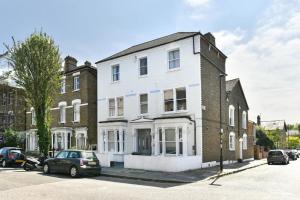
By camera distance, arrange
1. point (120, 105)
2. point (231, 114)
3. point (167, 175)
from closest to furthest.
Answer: point (167, 175), point (120, 105), point (231, 114)

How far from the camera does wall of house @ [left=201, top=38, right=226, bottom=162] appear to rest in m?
23.5

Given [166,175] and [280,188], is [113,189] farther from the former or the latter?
[280,188]

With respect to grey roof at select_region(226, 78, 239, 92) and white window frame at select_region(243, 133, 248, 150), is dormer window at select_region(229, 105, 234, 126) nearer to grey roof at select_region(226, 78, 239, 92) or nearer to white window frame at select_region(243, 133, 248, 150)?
grey roof at select_region(226, 78, 239, 92)

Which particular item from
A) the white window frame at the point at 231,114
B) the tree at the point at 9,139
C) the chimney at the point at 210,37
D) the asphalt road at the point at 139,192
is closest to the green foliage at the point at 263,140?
the white window frame at the point at 231,114

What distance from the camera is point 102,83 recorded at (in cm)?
2956

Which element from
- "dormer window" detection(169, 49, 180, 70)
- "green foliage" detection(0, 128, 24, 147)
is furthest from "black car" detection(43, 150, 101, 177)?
"green foliage" detection(0, 128, 24, 147)

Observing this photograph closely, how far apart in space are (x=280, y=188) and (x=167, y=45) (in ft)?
46.4

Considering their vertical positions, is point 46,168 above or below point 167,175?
above

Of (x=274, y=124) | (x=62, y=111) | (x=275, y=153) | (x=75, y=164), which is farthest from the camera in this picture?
(x=274, y=124)

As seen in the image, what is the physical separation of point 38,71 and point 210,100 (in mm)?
14208

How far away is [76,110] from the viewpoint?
106ft

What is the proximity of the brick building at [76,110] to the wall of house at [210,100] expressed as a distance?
458 inches

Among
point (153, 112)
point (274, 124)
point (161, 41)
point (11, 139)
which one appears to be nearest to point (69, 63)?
point (11, 139)

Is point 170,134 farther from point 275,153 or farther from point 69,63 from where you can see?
point 69,63
